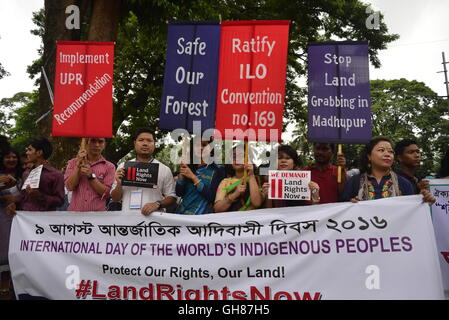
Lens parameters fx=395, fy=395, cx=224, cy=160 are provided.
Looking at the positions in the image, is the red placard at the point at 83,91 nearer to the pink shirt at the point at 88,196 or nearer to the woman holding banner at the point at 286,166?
the pink shirt at the point at 88,196

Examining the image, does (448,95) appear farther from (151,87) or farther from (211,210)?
(211,210)

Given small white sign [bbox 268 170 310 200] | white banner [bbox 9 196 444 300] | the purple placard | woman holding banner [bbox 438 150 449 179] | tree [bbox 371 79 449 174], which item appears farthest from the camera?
tree [bbox 371 79 449 174]

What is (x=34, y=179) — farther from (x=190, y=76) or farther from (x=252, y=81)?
(x=252, y=81)

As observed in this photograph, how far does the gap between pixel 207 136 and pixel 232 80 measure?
0.67 metres

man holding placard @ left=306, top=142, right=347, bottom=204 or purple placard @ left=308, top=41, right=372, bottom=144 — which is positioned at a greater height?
purple placard @ left=308, top=41, right=372, bottom=144

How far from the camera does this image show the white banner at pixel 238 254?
3256 millimetres

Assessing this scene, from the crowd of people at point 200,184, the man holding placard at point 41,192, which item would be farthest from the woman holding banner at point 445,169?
the man holding placard at point 41,192

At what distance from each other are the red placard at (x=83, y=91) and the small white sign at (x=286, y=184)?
1.90 metres

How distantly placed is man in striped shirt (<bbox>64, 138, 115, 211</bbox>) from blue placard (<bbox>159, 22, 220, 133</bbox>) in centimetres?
83

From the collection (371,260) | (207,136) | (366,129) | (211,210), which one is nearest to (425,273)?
(371,260)

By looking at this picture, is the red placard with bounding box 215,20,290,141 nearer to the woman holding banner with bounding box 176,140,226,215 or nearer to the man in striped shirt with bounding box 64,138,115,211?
the woman holding banner with bounding box 176,140,226,215

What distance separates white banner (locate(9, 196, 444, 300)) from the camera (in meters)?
3.26

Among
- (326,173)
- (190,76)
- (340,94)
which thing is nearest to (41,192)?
(190,76)

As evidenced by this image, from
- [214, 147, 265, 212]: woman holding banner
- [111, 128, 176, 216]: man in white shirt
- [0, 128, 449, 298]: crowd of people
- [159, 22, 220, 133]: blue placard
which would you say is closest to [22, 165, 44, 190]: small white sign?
[0, 128, 449, 298]: crowd of people
